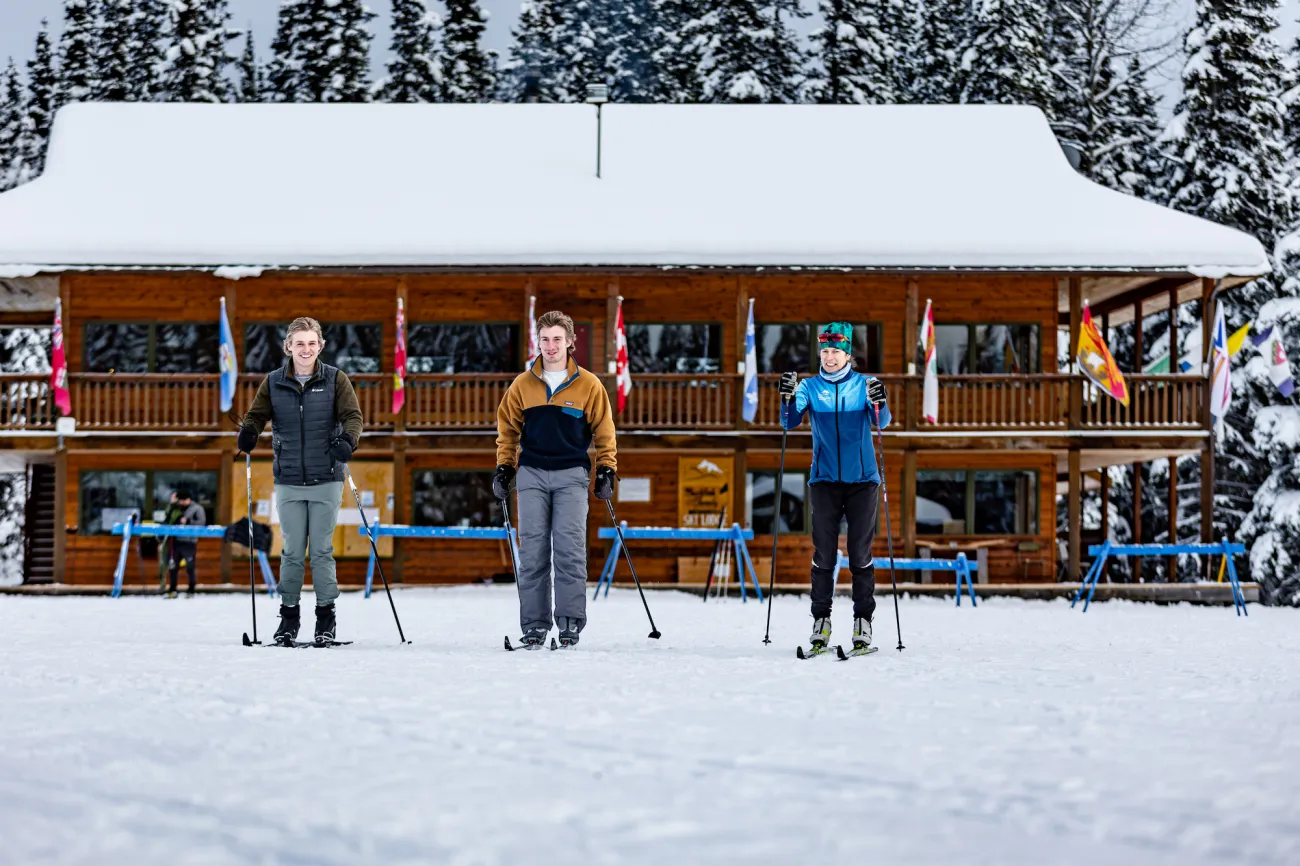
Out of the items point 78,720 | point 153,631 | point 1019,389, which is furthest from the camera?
point 1019,389

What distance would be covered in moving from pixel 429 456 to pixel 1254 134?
18.3m

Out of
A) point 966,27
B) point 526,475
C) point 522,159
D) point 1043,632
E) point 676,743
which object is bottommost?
point 1043,632

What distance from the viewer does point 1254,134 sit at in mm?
32219

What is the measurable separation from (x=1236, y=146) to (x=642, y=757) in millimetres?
30750

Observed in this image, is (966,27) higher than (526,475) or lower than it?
higher

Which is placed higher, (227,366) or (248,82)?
(248,82)

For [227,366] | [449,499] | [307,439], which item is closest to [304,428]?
[307,439]

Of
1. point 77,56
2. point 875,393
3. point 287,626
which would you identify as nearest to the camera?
point 875,393

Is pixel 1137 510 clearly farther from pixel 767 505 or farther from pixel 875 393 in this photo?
pixel 875 393

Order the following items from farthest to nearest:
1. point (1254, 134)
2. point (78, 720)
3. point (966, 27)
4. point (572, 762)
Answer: point (966, 27) → point (1254, 134) → point (78, 720) → point (572, 762)

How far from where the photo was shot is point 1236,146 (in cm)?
3247

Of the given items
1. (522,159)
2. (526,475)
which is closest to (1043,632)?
(526,475)

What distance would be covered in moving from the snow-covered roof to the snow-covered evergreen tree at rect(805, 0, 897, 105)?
10741 millimetres

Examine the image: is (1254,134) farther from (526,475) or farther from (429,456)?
(526,475)
